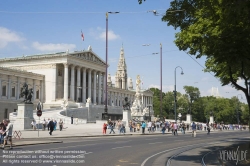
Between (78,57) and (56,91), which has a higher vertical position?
(78,57)

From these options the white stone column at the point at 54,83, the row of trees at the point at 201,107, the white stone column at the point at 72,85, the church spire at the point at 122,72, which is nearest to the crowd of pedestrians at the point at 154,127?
the white stone column at the point at 72,85

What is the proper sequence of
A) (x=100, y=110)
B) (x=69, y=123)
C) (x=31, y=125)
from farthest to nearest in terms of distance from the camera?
(x=100, y=110), (x=69, y=123), (x=31, y=125)

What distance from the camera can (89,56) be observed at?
327 ft

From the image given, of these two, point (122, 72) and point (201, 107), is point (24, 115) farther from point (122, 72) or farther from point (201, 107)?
point (122, 72)

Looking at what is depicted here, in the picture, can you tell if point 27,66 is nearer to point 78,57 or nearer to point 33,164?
point 78,57

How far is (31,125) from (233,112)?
11066cm

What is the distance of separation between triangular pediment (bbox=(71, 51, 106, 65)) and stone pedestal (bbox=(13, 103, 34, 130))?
52004mm

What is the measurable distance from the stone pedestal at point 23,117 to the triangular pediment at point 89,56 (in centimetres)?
5200

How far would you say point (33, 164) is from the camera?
1313cm

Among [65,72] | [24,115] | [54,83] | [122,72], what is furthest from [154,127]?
[122,72]

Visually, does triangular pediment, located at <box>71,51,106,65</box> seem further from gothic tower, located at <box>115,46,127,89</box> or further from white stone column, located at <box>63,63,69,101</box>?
gothic tower, located at <box>115,46,127,89</box>

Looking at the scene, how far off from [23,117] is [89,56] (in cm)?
6120

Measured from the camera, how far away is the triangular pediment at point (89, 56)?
9400 cm

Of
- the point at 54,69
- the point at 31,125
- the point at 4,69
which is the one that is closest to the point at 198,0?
the point at 31,125
